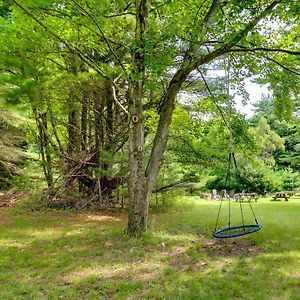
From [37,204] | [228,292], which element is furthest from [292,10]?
[37,204]

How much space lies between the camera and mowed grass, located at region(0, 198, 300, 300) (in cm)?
341

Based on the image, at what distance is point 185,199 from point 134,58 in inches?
250

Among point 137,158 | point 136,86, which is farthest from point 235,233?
point 136,86

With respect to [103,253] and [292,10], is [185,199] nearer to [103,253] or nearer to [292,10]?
[103,253]

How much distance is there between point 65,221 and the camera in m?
7.94

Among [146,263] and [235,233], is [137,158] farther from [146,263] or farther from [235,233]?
[235,233]

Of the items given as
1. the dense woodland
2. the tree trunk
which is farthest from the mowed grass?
the dense woodland

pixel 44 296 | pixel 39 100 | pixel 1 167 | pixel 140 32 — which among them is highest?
pixel 140 32

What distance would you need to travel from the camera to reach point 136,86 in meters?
6.02

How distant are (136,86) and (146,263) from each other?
3.13 m

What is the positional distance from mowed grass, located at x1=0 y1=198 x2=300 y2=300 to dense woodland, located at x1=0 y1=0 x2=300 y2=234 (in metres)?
0.93

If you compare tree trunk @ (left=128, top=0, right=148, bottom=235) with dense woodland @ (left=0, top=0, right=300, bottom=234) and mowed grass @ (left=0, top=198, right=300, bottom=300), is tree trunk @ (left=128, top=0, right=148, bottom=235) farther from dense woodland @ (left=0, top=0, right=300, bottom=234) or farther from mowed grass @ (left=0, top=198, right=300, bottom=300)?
mowed grass @ (left=0, top=198, right=300, bottom=300)

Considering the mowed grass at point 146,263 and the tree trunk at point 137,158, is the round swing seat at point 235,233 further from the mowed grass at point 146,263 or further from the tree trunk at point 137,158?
the tree trunk at point 137,158

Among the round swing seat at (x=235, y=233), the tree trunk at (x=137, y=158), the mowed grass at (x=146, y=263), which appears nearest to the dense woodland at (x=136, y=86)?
the tree trunk at (x=137, y=158)
